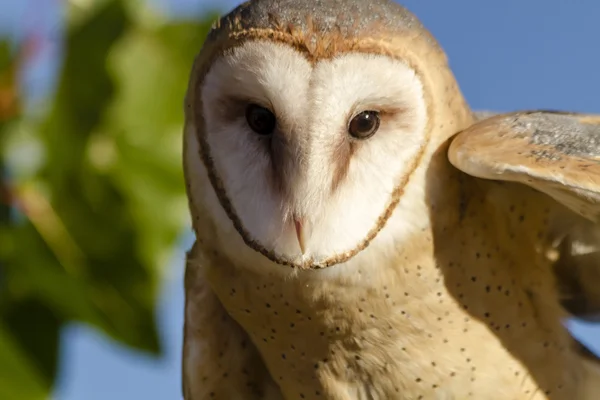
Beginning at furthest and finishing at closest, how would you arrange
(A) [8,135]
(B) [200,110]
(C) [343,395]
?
(A) [8,135], (C) [343,395], (B) [200,110]

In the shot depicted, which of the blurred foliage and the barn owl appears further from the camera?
the blurred foliage

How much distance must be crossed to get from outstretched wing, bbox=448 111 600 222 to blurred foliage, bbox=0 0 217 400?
0.58 metres

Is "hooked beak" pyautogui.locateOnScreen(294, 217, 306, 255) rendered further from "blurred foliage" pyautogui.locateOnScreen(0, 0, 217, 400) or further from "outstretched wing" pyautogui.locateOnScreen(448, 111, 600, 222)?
"blurred foliage" pyautogui.locateOnScreen(0, 0, 217, 400)

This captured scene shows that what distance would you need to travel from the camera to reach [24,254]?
1658 mm

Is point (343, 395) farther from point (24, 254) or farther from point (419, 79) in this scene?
point (24, 254)

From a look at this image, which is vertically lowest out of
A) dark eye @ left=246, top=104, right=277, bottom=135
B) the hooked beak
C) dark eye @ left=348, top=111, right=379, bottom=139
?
the hooked beak

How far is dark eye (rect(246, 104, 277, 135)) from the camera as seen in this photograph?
4.12ft

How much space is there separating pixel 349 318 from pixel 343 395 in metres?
0.15

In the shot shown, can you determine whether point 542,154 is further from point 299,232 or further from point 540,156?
point 299,232

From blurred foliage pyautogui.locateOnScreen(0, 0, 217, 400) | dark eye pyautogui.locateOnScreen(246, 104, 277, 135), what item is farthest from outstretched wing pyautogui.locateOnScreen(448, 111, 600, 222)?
blurred foliage pyautogui.locateOnScreen(0, 0, 217, 400)

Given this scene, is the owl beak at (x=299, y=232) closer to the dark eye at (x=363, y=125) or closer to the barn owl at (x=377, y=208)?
the barn owl at (x=377, y=208)

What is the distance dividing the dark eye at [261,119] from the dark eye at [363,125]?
103 mm

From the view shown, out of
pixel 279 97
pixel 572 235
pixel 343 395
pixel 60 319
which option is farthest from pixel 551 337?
pixel 60 319

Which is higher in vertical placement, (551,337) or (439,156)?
(439,156)
